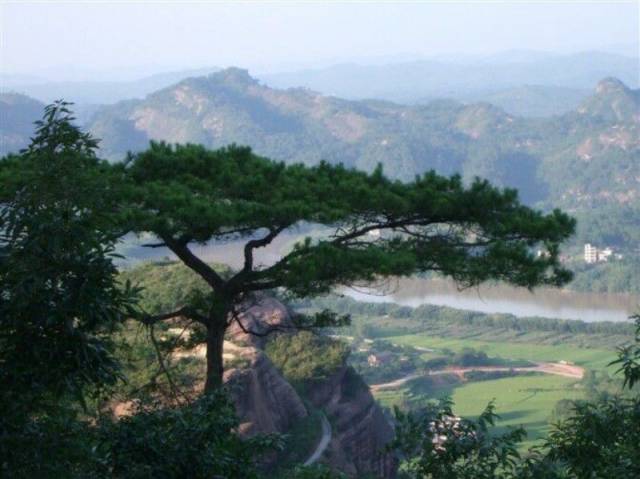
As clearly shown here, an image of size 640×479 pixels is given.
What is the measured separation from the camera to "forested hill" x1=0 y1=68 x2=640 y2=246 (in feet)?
172

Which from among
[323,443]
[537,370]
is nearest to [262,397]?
[323,443]

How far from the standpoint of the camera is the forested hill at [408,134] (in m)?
52.3

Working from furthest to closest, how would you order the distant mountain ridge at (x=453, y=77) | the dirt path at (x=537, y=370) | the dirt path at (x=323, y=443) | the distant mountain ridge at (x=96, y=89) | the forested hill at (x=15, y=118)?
the distant mountain ridge at (x=453, y=77)
the distant mountain ridge at (x=96, y=89)
the forested hill at (x=15, y=118)
the dirt path at (x=537, y=370)
the dirt path at (x=323, y=443)

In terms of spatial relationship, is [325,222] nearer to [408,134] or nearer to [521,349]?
[521,349]

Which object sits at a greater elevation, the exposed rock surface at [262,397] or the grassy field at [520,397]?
the exposed rock surface at [262,397]

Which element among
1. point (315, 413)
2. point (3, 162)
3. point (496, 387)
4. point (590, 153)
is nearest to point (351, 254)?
point (3, 162)

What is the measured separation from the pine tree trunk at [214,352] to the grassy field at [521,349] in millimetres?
17906

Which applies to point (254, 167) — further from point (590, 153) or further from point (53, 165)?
point (590, 153)

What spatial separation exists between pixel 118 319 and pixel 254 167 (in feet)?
8.53

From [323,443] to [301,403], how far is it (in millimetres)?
636

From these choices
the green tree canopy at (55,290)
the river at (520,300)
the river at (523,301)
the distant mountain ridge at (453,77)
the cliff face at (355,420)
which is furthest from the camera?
the distant mountain ridge at (453,77)

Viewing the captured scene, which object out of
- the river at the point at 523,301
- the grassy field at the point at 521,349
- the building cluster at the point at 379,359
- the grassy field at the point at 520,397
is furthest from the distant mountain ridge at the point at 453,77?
the grassy field at the point at 520,397

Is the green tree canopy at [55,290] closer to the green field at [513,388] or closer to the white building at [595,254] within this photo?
the green field at [513,388]

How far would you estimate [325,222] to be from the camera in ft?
15.7
